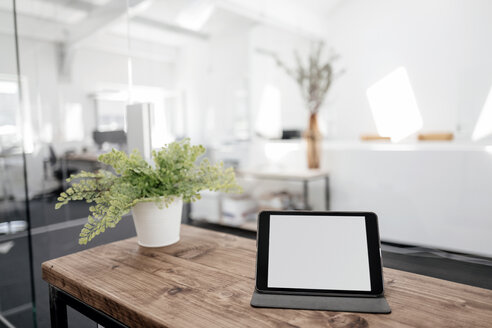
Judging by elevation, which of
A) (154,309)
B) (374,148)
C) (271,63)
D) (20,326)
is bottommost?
(20,326)

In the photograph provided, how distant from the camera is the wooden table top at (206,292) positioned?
0.55 metres

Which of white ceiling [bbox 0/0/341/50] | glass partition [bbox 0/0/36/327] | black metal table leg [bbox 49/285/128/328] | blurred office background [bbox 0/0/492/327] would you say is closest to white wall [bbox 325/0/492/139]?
blurred office background [bbox 0/0/492/327]

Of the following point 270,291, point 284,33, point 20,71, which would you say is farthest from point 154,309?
point 284,33

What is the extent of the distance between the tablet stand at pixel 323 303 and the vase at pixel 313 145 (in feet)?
7.20

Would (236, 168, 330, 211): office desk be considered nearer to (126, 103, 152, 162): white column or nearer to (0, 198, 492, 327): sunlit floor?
(0, 198, 492, 327): sunlit floor

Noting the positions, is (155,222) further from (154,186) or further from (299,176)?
(299,176)

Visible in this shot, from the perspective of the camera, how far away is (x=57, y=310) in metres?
0.83

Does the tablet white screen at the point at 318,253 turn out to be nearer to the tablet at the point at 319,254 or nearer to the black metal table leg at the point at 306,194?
Result: the tablet at the point at 319,254

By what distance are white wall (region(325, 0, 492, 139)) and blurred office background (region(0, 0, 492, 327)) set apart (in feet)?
0.10

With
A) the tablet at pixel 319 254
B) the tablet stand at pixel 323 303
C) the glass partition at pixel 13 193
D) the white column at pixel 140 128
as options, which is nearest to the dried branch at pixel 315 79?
Answer: the white column at pixel 140 128

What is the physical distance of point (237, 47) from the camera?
475 centimetres

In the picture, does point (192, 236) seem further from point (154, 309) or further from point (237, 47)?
point (237, 47)

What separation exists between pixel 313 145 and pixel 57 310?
2.24 m

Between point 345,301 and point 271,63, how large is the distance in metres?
5.07
